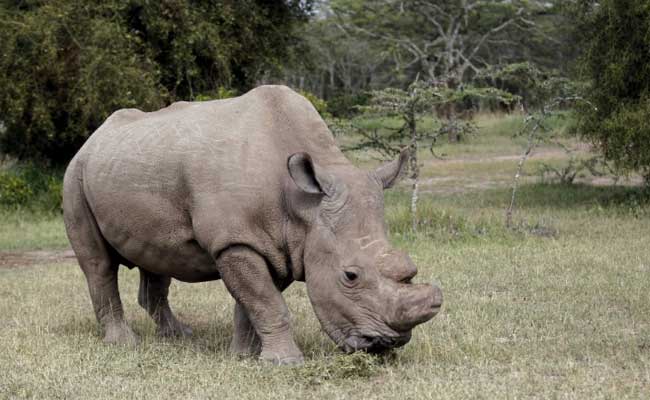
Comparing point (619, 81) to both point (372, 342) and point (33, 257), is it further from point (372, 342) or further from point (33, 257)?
point (372, 342)

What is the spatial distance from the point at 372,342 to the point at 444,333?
60.6 inches

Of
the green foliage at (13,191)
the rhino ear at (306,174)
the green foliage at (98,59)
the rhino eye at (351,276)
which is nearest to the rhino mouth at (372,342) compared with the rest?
the rhino eye at (351,276)

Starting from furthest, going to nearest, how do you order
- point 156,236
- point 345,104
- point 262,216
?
point 345,104 < point 156,236 < point 262,216

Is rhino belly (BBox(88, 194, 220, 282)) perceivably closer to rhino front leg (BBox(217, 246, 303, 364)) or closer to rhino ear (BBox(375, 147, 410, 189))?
rhino front leg (BBox(217, 246, 303, 364))

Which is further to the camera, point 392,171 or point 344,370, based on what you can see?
point 392,171

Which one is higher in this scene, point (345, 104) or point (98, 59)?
point (98, 59)

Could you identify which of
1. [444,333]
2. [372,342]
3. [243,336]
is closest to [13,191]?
[243,336]

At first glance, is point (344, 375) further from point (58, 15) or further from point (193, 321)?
point (58, 15)

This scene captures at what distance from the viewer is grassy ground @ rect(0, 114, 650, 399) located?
19.7ft

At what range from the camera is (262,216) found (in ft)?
21.5

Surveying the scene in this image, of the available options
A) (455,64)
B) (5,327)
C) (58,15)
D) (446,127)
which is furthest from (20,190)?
(455,64)

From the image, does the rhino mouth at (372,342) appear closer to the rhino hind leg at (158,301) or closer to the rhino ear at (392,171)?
the rhino ear at (392,171)

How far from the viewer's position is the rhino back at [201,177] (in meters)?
6.54

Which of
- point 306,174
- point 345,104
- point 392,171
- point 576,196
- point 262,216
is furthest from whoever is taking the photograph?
point 345,104
